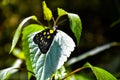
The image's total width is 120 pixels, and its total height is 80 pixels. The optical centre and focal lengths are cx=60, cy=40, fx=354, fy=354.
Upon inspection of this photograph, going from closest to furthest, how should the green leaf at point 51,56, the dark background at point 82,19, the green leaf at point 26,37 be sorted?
the green leaf at point 51,56 → the green leaf at point 26,37 → the dark background at point 82,19

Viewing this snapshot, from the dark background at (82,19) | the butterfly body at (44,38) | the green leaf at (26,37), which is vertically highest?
the butterfly body at (44,38)

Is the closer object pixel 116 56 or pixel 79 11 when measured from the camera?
pixel 116 56

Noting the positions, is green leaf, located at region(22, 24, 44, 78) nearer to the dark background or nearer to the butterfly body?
the butterfly body

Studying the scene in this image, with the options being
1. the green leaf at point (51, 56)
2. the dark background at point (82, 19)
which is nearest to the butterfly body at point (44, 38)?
the green leaf at point (51, 56)

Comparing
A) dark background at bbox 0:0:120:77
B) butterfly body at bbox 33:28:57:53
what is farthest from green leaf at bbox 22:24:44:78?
dark background at bbox 0:0:120:77

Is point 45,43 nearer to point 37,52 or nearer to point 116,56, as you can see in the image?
point 37,52

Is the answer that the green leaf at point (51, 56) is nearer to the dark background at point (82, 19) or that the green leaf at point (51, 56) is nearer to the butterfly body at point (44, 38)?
the butterfly body at point (44, 38)

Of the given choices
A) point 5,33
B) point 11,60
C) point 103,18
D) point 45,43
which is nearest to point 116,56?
point 103,18
